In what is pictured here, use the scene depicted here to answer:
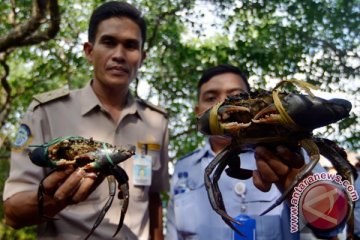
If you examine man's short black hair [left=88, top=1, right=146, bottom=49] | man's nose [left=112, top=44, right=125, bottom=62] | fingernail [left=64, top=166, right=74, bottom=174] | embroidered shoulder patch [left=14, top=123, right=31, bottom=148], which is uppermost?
man's short black hair [left=88, top=1, right=146, bottom=49]

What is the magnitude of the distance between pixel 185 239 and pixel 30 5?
207 inches

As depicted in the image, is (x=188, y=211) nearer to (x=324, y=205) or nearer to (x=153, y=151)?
(x=153, y=151)

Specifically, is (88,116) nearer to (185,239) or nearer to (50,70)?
(185,239)

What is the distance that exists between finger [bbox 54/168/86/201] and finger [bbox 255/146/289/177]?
73 centimetres

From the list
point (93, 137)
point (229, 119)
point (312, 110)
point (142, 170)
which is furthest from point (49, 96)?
point (312, 110)

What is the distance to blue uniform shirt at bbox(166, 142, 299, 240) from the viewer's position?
7.36ft

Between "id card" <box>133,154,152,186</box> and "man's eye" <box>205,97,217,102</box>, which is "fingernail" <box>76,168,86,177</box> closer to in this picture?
"id card" <box>133,154,152,186</box>

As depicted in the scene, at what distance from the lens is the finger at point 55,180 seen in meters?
1.86

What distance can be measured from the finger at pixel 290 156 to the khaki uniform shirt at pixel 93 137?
43.7 inches

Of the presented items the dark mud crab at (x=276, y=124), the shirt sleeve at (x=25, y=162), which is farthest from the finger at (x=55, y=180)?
the dark mud crab at (x=276, y=124)

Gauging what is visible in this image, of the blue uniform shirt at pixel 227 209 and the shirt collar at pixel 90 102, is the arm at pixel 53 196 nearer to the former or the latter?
the shirt collar at pixel 90 102

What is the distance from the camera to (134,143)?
2.63 metres

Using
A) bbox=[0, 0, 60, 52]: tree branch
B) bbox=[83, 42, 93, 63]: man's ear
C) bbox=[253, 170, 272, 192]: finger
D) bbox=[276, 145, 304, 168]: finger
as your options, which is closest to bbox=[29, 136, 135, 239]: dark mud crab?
bbox=[253, 170, 272, 192]: finger

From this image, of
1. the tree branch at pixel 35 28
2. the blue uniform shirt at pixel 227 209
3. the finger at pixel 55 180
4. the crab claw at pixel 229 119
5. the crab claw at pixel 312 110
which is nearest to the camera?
the crab claw at pixel 312 110
